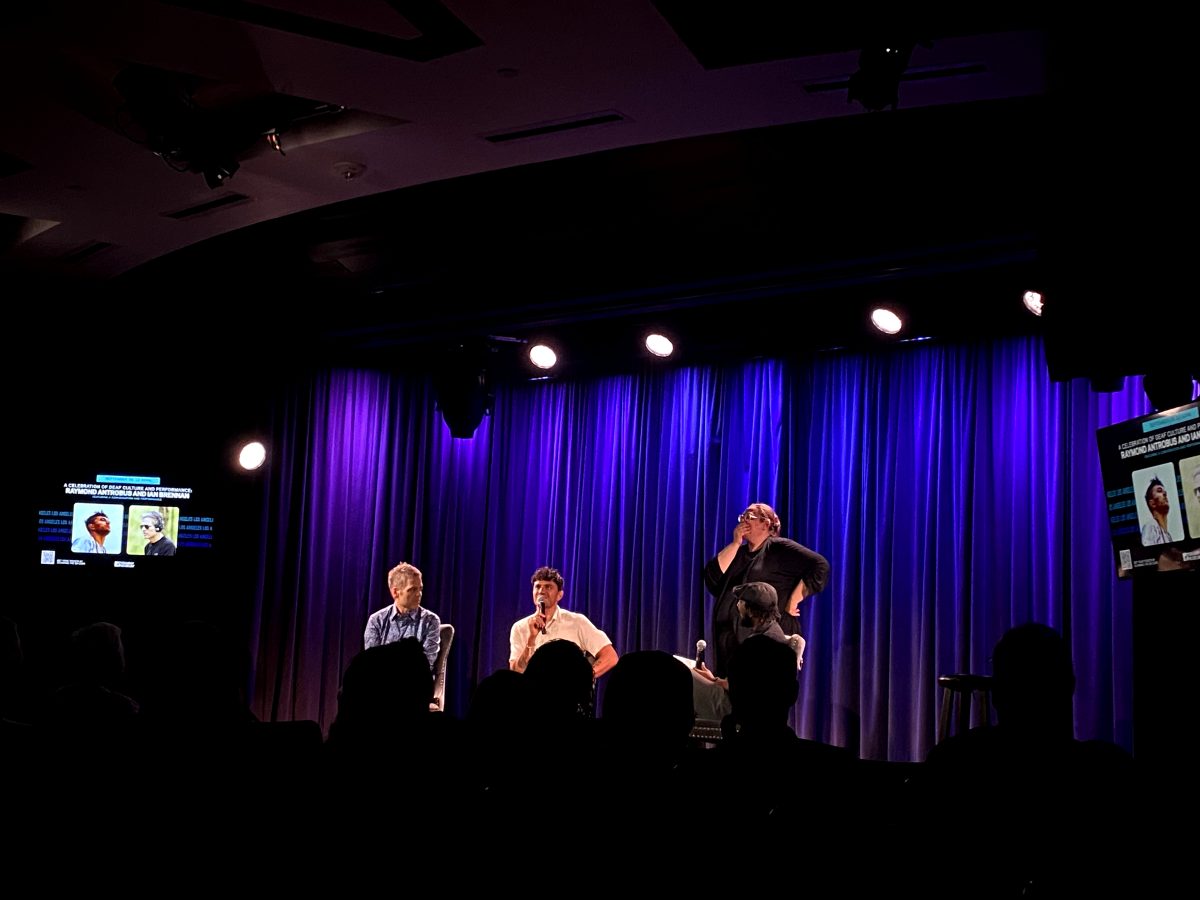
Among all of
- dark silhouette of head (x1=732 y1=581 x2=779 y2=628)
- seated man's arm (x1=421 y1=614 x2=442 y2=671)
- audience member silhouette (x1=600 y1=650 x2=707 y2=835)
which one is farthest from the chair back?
audience member silhouette (x1=600 y1=650 x2=707 y2=835)

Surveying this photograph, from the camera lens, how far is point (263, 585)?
881 centimetres

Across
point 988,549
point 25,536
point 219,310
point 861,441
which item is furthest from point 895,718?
point 25,536

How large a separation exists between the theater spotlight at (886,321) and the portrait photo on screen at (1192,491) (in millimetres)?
2297

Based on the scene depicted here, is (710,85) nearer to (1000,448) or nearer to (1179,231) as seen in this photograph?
(1179,231)

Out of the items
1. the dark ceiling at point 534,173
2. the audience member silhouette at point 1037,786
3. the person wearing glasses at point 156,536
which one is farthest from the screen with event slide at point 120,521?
the audience member silhouette at point 1037,786

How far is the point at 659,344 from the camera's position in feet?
24.9

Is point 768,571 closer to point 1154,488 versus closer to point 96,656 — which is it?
point 1154,488

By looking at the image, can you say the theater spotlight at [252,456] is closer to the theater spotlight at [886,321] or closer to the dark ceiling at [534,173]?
the dark ceiling at [534,173]

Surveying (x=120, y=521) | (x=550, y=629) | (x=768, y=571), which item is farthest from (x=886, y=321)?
(x=120, y=521)

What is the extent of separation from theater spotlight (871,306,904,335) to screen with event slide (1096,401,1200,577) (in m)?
1.77

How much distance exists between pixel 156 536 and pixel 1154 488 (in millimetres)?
6763

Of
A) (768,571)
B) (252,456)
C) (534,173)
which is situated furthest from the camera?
(252,456)

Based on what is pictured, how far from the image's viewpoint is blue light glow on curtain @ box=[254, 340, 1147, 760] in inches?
257

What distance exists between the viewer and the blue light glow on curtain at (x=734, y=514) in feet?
21.5
